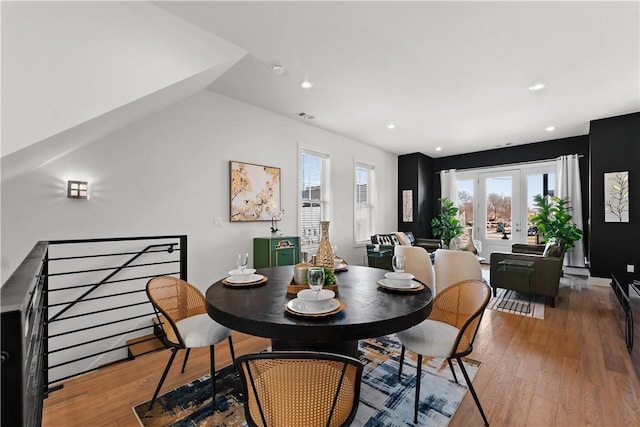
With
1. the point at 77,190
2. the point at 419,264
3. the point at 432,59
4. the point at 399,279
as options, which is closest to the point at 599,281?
the point at 419,264

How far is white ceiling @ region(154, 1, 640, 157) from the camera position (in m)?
2.19

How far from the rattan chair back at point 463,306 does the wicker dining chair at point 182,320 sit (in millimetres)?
1431

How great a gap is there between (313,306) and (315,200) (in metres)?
3.80

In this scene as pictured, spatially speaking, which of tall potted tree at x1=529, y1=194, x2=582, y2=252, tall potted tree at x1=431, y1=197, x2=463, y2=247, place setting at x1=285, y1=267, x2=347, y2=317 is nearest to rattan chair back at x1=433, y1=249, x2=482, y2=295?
place setting at x1=285, y1=267, x2=347, y2=317

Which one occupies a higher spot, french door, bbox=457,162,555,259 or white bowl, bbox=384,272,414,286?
french door, bbox=457,162,555,259

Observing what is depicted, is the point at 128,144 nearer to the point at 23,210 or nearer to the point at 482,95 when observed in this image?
the point at 23,210

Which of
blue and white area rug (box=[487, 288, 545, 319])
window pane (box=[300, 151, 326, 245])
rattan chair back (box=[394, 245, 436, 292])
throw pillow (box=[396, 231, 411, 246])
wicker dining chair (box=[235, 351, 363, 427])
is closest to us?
wicker dining chair (box=[235, 351, 363, 427])

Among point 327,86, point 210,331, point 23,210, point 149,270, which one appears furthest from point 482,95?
point 23,210

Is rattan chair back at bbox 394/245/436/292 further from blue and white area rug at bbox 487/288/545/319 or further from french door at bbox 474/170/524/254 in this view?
french door at bbox 474/170/524/254

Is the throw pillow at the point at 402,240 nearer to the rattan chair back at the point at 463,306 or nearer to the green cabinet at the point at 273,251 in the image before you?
the green cabinet at the point at 273,251

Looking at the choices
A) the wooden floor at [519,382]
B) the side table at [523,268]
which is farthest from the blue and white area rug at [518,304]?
the wooden floor at [519,382]

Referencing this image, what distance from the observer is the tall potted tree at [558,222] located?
5.17 meters

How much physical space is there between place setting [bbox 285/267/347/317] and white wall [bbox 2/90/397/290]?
2.38 m

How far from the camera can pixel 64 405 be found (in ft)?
6.18
